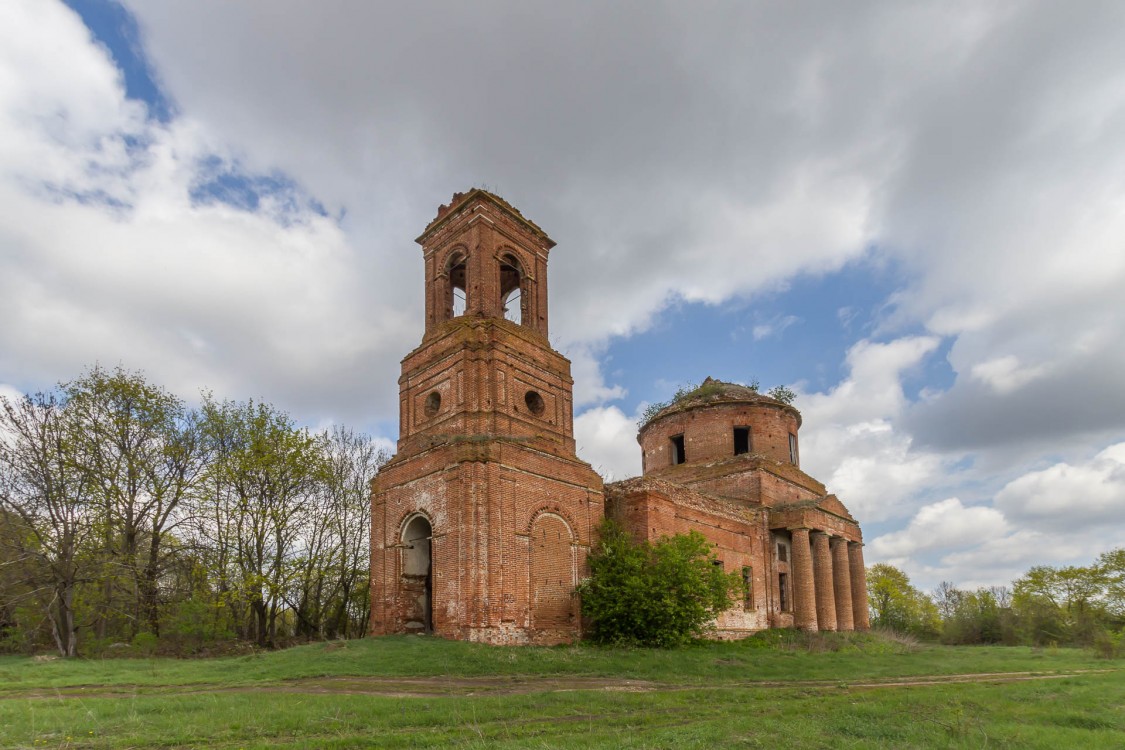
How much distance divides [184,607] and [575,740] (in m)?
21.3

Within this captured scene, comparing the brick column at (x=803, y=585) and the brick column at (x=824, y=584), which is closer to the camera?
the brick column at (x=803, y=585)

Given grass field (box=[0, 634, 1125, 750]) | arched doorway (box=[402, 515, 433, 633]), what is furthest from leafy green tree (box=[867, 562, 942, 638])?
arched doorway (box=[402, 515, 433, 633])

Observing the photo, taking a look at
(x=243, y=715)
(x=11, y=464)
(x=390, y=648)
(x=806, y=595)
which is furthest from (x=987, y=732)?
(x=11, y=464)

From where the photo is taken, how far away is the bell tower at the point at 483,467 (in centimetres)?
1736

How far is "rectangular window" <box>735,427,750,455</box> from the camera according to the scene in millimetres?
30844

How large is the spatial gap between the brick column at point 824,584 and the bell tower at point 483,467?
1165 centimetres

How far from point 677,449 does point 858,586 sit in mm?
9491

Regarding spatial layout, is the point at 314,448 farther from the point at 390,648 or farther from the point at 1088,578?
the point at 1088,578

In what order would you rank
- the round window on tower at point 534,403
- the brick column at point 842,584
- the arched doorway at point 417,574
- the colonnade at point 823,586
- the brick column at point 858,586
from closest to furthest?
the arched doorway at point 417,574 → the round window on tower at point 534,403 → the colonnade at point 823,586 → the brick column at point 842,584 → the brick column at point 858,586

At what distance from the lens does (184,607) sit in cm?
2378

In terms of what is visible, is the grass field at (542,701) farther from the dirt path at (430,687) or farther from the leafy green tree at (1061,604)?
the leafy green tree at (1061,604)

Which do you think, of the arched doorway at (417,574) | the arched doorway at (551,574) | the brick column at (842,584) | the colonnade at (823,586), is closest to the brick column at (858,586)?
the colonnade at (823,586)

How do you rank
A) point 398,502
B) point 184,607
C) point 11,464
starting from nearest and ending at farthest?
point 398,502 → point 11,464 → point 184,607

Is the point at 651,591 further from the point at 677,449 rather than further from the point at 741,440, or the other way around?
the point at 677,449
